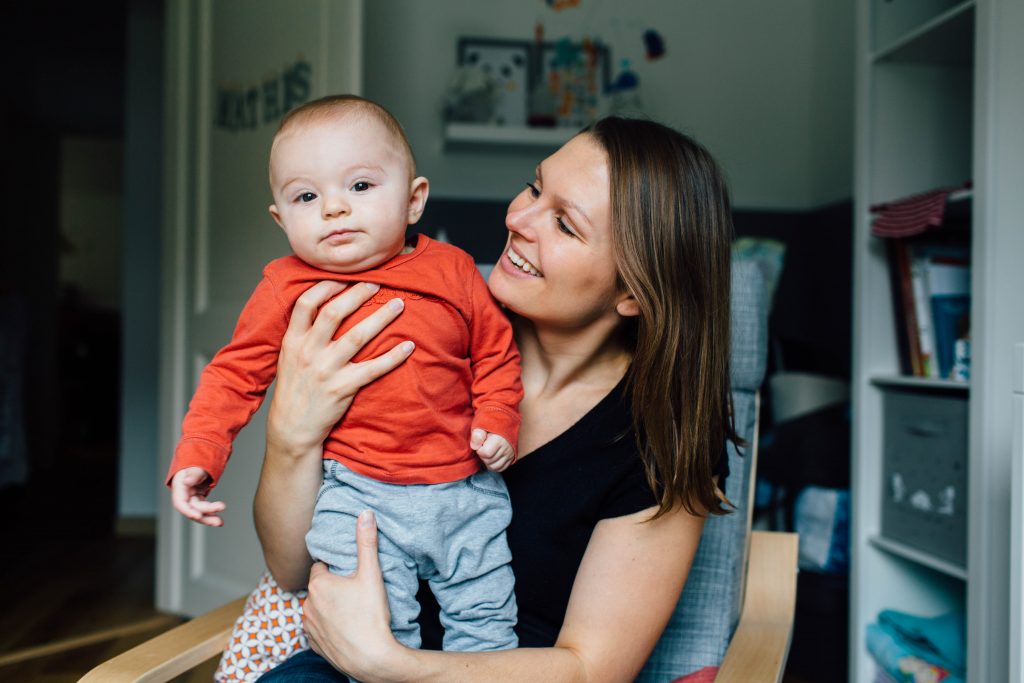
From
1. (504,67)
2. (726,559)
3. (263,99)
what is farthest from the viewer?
(504,67)

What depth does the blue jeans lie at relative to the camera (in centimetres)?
118

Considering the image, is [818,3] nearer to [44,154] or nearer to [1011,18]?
[1011,18]

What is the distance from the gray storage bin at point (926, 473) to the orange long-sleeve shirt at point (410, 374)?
1351 millimetres

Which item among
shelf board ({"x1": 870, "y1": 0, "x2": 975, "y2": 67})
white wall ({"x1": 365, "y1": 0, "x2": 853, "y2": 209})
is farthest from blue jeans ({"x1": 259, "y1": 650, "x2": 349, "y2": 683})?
white wall ({"x1": 365, "y1": 0, "x2": 853, "y2": 209})

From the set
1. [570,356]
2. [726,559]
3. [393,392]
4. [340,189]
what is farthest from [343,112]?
[726,559]

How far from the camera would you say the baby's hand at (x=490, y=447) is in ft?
3.57

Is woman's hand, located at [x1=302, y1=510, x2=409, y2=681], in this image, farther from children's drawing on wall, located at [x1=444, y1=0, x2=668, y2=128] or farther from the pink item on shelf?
children's drawing on wall, located at [x1=444, y1=0, x2=668, y2=128]

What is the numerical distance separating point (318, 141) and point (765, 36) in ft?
9.65

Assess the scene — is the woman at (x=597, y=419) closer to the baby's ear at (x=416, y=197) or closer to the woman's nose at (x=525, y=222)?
the woman's nose at (x=525, y=222)

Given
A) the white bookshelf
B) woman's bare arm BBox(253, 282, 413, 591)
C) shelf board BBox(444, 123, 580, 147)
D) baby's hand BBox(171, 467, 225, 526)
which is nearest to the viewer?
baby's hand BBox(171, 467, 225, 526)

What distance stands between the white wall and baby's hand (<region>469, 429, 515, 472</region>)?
2.46 metres

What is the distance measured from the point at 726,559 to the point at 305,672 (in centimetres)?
66

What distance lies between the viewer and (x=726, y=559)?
145 cm

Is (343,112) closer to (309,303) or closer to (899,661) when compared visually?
(309,303)
